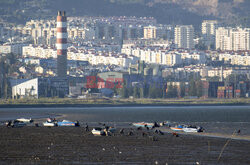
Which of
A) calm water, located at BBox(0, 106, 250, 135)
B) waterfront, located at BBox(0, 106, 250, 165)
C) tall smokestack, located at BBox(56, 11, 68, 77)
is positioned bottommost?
calm water, located at BBox(0, 106, 250, 135)


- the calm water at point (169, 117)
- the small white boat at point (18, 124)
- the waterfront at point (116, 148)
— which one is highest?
the small white boat at point (18, 124)

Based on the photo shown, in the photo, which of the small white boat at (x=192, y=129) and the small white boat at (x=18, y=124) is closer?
the small white boat at (x=192, y=129)

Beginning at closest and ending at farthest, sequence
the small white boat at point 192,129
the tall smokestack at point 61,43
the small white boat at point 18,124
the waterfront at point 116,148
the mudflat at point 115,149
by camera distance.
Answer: the mudflat at point 115,149
the waterfront at point 116,148
the small white boat at point 192,129
the small white boat at point 18,124
the tall smokestack at point 61,43

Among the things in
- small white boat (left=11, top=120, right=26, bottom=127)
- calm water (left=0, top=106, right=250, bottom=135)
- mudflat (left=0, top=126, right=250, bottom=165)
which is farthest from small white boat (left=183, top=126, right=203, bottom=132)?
small white boat (left=11, top=120, right=26, bottom=127)

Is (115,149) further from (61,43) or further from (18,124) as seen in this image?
(61,43)

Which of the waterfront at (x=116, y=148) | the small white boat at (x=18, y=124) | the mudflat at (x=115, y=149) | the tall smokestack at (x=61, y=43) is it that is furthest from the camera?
the tall smokestack at (x=61, y=43)

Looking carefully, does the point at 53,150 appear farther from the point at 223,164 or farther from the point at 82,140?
the point at 223,164

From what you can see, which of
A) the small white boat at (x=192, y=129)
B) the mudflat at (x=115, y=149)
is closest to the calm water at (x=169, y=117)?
the small white boat at (x=192, y=129)

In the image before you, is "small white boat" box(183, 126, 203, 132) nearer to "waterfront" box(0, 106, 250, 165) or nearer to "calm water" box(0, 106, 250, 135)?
"waterfront" box(0, 106, 250, 165)

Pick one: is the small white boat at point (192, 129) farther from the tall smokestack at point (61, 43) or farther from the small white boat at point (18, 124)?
the tall smokestack at point (61, 43)

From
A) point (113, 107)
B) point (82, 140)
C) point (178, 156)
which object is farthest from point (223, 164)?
point (113, 107)

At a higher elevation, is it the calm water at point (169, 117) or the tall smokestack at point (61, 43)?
the tall smokestack at point (61, 43)
